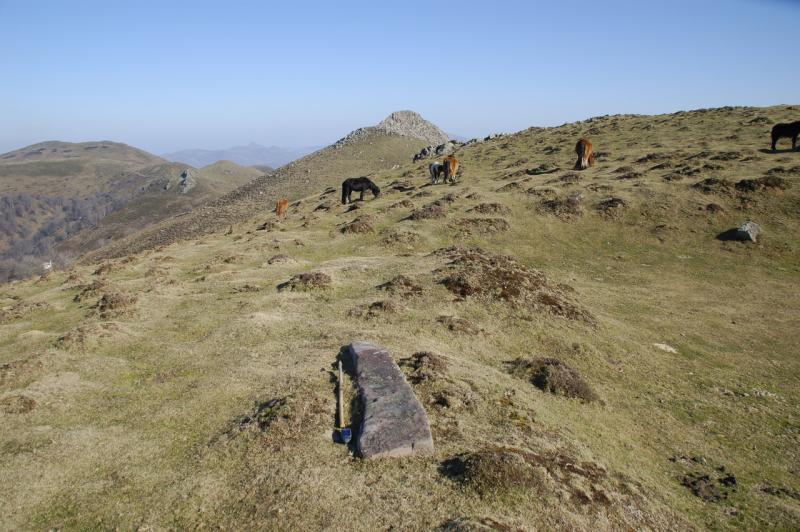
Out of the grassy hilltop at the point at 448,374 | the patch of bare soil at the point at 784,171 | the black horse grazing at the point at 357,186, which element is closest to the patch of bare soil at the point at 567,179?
the grassy hilltop at the point at 448,374

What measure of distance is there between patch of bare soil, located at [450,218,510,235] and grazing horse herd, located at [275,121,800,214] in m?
12.2

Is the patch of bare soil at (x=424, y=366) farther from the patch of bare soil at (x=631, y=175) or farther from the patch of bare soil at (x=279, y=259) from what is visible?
the patch of bare soil at (x=631, y=175)

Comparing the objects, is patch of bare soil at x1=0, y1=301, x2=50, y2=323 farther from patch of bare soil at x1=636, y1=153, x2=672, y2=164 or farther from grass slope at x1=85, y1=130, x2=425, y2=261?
patch of bare soil at x1=636, y1=153, x2=672, y2=164

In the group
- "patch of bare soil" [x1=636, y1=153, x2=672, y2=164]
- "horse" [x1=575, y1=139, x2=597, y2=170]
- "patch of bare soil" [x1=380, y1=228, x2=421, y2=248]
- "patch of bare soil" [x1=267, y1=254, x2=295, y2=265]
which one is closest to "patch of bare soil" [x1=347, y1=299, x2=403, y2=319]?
"patch of bare soil" [x1=267, y1=254, x2=295, y2=265]

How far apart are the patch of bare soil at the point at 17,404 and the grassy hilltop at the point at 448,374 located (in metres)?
0.04

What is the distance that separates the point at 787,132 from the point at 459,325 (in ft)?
119

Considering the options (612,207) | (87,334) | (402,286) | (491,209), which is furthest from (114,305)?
(612,207)

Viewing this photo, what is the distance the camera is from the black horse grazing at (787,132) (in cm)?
3534

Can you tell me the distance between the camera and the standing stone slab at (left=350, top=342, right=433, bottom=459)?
348 inches

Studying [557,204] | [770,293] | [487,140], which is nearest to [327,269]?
[557,204]

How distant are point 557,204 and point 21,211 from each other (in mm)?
216600

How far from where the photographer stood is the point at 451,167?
43.2m

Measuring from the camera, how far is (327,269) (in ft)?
70.4

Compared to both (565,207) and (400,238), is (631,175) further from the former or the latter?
(400,238)
